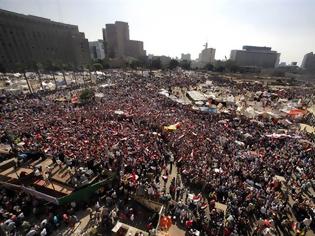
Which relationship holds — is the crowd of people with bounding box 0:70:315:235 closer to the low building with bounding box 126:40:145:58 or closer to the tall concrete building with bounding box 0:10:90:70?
the tall concrete building with bounding box 0:10:90:70

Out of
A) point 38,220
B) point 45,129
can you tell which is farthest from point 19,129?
point 38,220

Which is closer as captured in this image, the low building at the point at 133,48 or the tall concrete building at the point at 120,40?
the tall concrete building at the point at 120,40

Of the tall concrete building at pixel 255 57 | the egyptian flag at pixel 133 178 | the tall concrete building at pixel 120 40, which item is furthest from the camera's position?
the tall concrete building at pixel 120 40

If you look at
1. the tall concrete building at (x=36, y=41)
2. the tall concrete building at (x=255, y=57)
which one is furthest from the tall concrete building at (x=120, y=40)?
the tall concrete building at (x=255, y=57)

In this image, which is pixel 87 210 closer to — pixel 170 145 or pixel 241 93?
pixel 170 145

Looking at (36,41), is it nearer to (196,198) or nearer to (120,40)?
(120,40)

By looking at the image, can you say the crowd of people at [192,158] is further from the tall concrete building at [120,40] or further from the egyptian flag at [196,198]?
the tall concrete building at [120,40]
